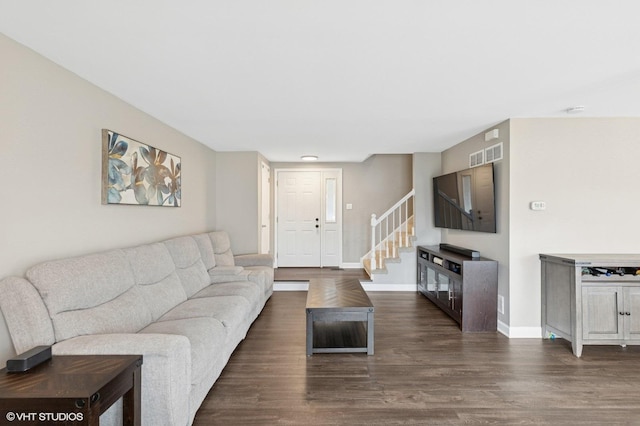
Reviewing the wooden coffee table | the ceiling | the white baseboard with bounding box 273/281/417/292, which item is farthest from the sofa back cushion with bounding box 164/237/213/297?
the white baseboard with bounding box 273/281/417/292

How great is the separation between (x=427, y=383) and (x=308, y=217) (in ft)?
15.2

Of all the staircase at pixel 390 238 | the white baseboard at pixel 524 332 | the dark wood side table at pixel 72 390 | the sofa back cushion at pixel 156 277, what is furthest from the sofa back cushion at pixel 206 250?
the white baseboard at pixel 524 332

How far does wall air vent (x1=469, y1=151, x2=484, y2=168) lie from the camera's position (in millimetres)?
4159

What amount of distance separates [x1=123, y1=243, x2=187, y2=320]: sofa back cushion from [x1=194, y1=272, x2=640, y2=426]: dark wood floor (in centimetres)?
80

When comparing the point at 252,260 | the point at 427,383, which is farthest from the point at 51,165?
the point at 427,383

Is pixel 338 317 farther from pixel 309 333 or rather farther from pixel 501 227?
pixel 501 227

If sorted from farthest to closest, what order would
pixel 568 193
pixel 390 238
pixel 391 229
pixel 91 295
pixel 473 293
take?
pixel 391 229 → pixel 390 238 → pixel 473 293 → pixel 568 193 → pixel 91 295

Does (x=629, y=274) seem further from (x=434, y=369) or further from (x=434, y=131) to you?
(x=434, y=131)

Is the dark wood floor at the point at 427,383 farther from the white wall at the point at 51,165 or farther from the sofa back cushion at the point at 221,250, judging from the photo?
the white wall at the point at 51,165

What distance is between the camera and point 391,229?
21.3 feet

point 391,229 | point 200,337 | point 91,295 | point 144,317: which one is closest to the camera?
point 91,295

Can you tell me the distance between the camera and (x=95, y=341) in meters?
Answer: 1.80

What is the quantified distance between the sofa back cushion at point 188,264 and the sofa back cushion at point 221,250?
25.2 inches

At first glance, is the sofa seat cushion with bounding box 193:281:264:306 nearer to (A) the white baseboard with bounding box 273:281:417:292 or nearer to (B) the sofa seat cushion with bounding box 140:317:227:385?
(B) the sofa seat cushion with bounding box 140:317:227:385
